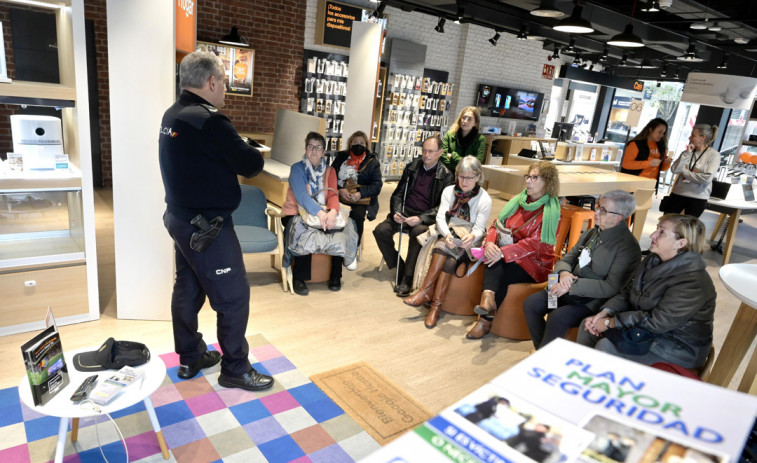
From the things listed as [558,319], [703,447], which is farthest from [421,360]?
[703,447]

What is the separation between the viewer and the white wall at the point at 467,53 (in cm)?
905

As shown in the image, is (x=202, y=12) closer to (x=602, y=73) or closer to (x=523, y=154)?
(x=523, y=154)

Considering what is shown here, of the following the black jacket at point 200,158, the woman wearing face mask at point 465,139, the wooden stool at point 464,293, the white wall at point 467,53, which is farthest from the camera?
the white wall at point 467,53

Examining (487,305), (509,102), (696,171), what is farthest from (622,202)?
(509,102)

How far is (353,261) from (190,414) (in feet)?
6.62

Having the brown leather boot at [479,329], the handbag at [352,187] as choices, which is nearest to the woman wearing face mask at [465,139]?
A: the handbag at [352,187]

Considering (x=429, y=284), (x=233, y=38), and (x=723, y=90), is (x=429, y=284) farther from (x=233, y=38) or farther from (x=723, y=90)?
(x=723, y=90)

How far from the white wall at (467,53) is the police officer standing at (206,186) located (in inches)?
243

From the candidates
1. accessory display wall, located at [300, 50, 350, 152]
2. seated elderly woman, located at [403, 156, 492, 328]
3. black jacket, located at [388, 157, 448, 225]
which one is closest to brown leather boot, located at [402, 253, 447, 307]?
seated elderly woman, located at [403, 156, 492, 328]

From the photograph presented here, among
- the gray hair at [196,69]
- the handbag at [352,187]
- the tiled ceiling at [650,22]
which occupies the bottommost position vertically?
the handbag at [352,187]

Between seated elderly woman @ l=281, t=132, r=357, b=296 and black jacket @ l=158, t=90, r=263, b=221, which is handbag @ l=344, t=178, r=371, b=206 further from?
black jacket @ l=158, t=90, r=263, b=221

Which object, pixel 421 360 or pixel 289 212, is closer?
pixel 421 360

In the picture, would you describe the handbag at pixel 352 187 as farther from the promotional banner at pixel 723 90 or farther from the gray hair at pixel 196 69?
the promotional banner at pixel 723 90

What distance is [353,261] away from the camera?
14.1 feet
